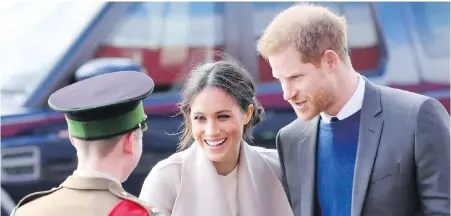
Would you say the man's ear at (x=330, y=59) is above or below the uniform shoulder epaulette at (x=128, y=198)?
above

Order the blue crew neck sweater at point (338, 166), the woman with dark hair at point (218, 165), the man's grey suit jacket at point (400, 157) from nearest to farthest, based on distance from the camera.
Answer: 1. the man's grey suit jacket at point (400, 157)
2. the blue crew neck sweater at point (338, 166)
3. the woman with dark hair at point (218, 165)

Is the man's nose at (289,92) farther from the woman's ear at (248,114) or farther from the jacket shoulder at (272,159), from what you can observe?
the jacket shoulder at (272,159)

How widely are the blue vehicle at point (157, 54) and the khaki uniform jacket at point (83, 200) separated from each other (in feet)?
7.02

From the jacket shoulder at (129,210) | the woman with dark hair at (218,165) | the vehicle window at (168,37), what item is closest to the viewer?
the jacket shoulder at (129,210)

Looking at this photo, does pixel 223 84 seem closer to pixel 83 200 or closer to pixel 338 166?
pixel 338 166

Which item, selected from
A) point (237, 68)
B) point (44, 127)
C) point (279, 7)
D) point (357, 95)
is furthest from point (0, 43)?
point (357, 95)

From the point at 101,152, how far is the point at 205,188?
0.74 meters

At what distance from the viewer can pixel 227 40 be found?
4.01 metres

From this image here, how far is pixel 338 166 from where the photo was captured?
2.40 metres

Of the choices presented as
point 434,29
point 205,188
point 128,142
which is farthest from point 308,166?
point 434,29

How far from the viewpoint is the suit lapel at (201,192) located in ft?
8.32

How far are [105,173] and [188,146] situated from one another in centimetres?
103

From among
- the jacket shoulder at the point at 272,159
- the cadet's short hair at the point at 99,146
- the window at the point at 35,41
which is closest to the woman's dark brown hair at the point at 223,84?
the jacket shoulder at the point at 272,159

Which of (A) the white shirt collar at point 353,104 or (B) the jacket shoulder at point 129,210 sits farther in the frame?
(A) the white shirt collar at point 353,104
